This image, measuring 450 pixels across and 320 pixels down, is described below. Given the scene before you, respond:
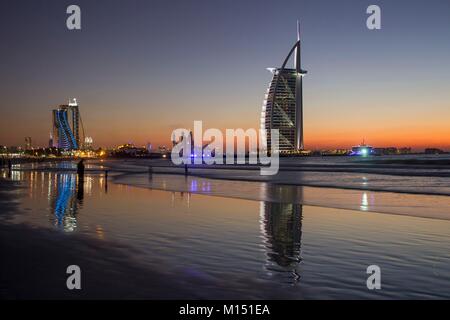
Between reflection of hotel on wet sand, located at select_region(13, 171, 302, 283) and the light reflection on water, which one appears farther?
reflection of hotel on wet sand, located at select_region(13, 171, 302, 283)

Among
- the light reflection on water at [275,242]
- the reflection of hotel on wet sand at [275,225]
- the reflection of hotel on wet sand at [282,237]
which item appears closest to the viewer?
the light reflection on water at [275,242]

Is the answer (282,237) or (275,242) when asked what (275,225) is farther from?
(275,242)

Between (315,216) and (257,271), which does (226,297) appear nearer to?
(257,271)

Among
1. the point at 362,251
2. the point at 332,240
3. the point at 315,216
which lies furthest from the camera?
the point at 315,216

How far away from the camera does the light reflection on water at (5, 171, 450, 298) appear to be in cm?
764

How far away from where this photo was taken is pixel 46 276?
7.90 meters

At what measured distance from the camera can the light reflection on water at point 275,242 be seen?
7.64m

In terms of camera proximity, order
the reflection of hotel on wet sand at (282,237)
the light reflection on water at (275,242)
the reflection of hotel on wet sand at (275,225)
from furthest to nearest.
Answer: the reflection of hotel on wet sand at (275,225) < the reflection of hotel on wet sand at (282,237) < the light reflection on water at (275,242)

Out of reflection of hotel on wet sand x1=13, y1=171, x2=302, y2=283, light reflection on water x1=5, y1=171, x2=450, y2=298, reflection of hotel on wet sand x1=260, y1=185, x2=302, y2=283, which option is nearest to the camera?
light reflection on water x1=5, y1=171, x2=450, y2=298

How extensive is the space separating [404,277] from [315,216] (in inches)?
331

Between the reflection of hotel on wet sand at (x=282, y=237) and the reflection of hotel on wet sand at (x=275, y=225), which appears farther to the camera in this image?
the reflection of hotel on wet sand at (x=275, y=225)

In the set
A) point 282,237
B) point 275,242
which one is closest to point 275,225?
point 282,237
